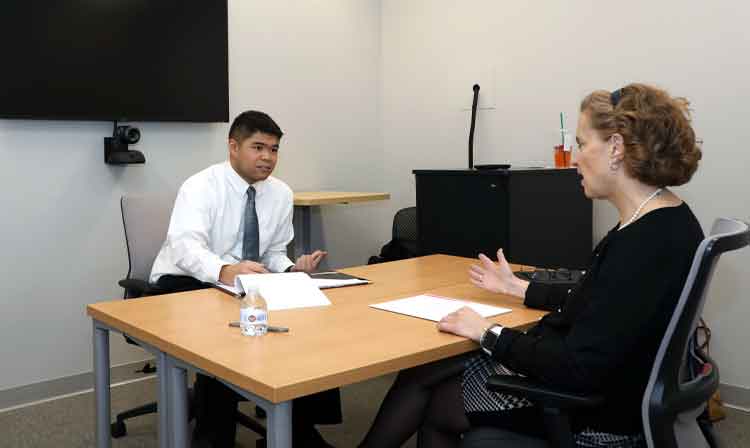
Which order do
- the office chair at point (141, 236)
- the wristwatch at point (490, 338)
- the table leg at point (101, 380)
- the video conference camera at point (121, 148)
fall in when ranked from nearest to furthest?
the wristwatch at point (490, 338) < the table leg at point (101, 380) < the office chair at point (141, 236) < the video conference camera at point (121, 148)

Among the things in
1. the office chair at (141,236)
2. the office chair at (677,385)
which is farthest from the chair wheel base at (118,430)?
the office chair at (677,385)

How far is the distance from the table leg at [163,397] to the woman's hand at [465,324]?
669mm

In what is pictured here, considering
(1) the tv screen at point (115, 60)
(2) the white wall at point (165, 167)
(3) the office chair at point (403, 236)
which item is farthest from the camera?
(3) the office chair at point (403, 236)

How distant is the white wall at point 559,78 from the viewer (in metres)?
3.08

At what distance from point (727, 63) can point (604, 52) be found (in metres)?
0.60

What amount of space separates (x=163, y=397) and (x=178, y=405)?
6 cm

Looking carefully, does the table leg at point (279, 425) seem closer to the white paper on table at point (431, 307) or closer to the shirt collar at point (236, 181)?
the white paper on table at point (431, 307)

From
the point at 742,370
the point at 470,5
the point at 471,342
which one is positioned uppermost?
the point at 470,5

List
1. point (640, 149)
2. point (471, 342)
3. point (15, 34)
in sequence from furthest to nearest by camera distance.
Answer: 1. point (15, 34)
2. point (471, 342)
3. point (640, 149)

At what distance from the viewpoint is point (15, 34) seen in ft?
9.88

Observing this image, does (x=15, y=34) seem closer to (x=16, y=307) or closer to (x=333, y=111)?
(x=16, y=307)

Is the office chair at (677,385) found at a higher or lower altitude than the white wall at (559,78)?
lower

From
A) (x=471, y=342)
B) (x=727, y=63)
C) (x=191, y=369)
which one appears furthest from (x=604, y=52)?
(x=191, y=369)

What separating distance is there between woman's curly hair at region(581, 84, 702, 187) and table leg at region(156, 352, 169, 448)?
3.80ft
